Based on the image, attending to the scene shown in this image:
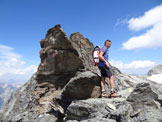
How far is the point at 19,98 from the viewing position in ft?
66.0

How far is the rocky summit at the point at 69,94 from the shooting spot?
10.6 m

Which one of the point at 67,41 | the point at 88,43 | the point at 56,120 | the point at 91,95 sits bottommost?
the point at 56,120

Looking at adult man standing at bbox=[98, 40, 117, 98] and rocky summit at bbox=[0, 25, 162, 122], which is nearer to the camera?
rocky summit at bbox=[0, 25, 162, 122]

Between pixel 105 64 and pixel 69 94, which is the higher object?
pixel 105 64

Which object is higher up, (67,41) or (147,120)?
(67,41)

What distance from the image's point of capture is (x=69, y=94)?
47.8 feet

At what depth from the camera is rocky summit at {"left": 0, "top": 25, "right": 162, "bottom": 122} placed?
10.6m

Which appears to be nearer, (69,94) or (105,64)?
(105,64)

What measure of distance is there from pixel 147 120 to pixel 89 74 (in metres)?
7.30

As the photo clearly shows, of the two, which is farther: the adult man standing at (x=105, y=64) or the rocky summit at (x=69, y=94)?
the adult man standing at (x=105, y=64)

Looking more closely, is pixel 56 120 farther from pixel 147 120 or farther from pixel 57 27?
pixel 57 27

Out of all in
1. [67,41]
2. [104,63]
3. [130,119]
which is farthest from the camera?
[67,41]

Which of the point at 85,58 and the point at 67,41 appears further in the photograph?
the point at 85,58

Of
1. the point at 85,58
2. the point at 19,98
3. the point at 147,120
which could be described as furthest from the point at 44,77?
the point at 147,120
